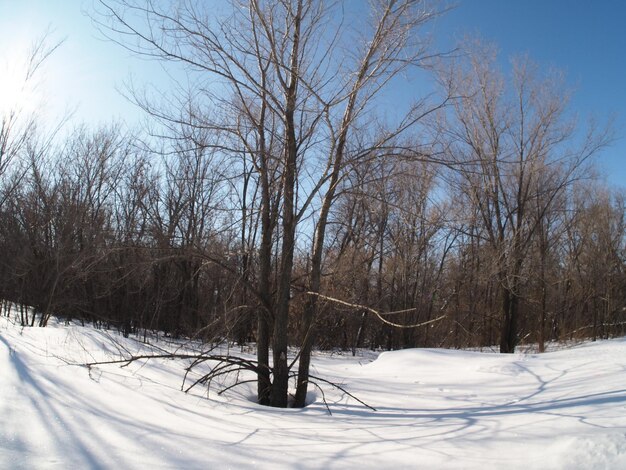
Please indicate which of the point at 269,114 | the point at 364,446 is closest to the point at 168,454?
the point at 364,446

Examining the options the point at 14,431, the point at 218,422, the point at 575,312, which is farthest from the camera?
the point at 575,312

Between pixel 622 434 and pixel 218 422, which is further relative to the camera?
pixel 218 422

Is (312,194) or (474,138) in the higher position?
(474,138)

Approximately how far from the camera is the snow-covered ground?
281 cm

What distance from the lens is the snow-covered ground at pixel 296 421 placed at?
2.81 metres

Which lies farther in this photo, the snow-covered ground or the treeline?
the treeline

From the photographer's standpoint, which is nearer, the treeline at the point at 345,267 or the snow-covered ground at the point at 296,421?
the snow-covered ground at the point at 296,421

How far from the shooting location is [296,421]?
4324mm

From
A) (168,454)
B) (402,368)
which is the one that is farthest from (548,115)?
(168,454)

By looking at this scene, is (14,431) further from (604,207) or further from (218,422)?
(604,207)

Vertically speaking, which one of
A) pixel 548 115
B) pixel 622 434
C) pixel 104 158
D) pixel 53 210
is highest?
→ pixel 548 115

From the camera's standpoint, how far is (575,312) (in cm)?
2277

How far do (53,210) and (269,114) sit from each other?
10.1m

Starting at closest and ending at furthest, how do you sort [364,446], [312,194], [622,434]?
[622,434] → [364,446] → [312,194]
